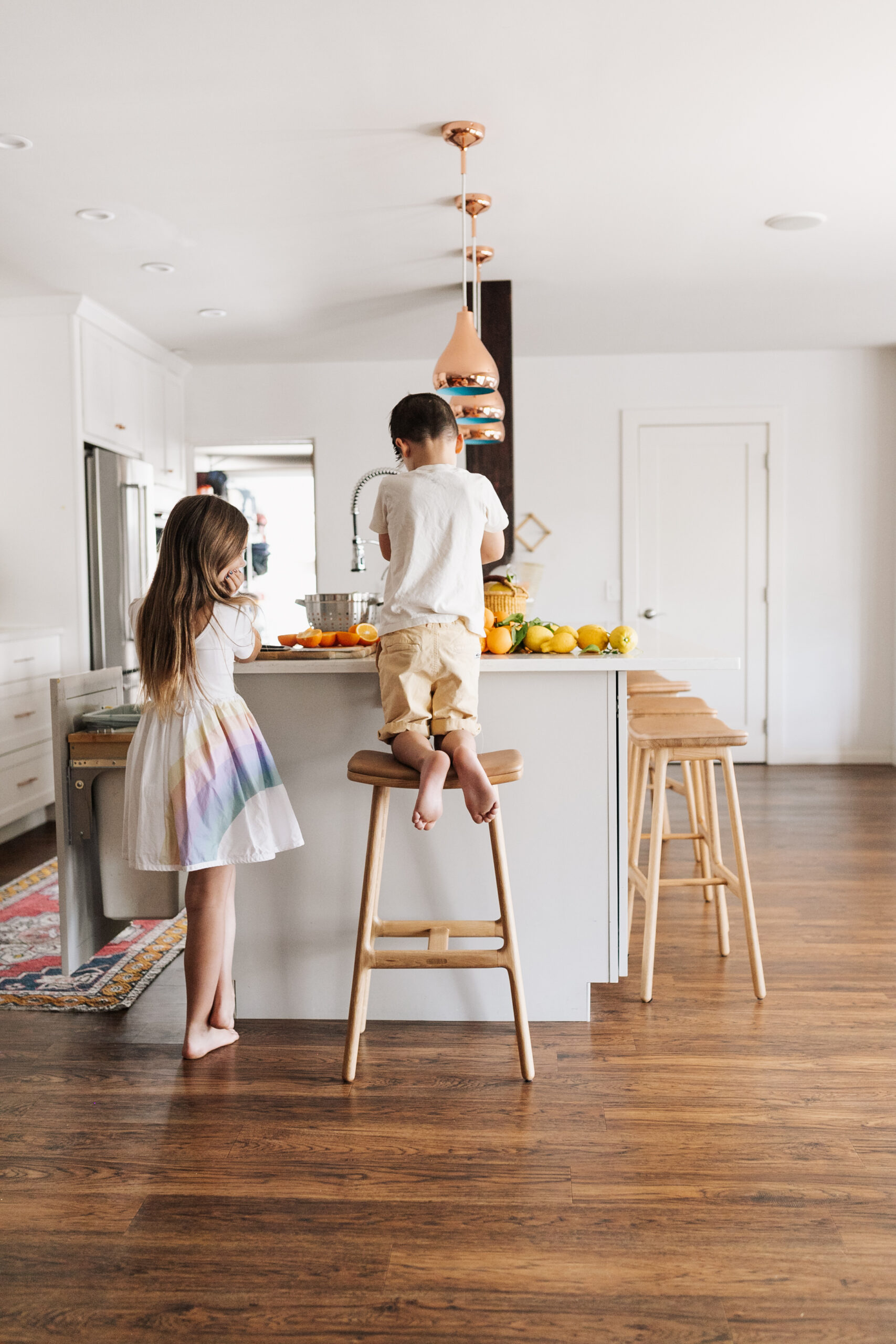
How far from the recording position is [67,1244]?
1637 millimetres

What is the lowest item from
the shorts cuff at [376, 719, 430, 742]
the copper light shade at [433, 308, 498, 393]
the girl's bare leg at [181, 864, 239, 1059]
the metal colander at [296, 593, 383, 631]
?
the girl's bare leg at [181, 864, 239, 1059]

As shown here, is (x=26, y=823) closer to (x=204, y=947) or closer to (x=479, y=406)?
(x=204, y=947)

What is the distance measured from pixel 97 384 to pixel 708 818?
3.43m

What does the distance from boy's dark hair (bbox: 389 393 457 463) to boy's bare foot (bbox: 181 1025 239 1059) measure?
1367 mm

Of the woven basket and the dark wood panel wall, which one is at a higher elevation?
the dark wood panel wall

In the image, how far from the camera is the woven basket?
269 cm

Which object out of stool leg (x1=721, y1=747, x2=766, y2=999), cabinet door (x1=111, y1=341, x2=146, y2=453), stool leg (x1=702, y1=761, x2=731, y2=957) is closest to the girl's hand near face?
stool leg (x1=721, y1=747, x2=766, y2=999)

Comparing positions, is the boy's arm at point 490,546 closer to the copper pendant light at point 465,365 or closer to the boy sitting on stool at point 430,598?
the boy sitting on stool at point 430,598

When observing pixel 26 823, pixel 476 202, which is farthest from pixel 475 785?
pixel 26 823

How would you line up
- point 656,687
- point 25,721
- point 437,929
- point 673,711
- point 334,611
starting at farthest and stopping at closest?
1. point 25,721
2. point 656,687
3. point 673,711
4. point 334,611
5. point 437,929

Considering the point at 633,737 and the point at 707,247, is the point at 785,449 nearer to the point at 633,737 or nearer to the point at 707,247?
the point at 707,247

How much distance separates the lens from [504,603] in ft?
8.84

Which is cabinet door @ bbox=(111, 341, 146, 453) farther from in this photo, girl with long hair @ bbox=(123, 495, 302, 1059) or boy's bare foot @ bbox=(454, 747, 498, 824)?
boy's bare foot @ bbox=(454, 747, 498, 824)

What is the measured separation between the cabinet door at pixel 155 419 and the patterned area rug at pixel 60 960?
2.72 metres
